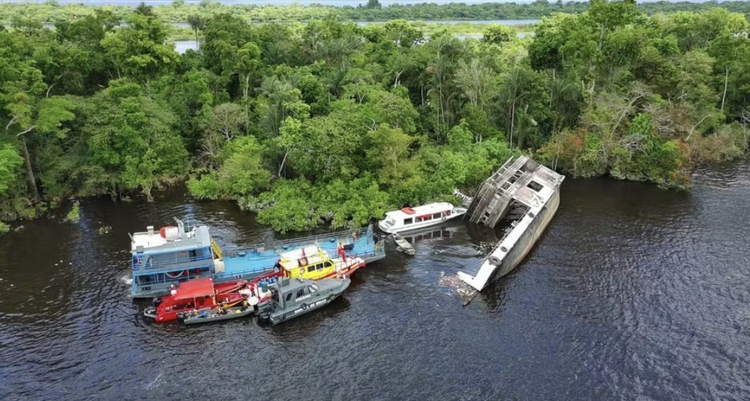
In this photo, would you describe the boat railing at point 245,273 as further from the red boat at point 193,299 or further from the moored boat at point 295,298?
the moored boat at point 295,298

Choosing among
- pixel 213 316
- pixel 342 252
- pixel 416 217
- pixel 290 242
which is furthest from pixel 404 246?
pixel 213 316

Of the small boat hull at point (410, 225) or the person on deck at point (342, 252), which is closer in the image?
the person on deck at point (342, 252)

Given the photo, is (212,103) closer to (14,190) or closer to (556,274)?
(14,190)

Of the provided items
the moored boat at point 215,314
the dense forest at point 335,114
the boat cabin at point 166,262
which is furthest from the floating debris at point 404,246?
the boat cabin at point 166,262

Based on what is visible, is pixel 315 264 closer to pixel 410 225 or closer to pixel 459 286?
pixel 459 286

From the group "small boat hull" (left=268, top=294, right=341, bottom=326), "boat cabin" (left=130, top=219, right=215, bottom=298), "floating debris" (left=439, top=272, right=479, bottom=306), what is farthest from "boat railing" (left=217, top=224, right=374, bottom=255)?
"small boat hull" (left=268, top=294, right=341, bottom=326)

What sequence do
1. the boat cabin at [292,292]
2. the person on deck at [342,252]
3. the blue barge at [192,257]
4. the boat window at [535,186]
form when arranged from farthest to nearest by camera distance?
1. the boat window at [535,186]
2. the person on deck at [342,252]
3. the blue barge at [192,257]
4. the boat cabin at [292,292]

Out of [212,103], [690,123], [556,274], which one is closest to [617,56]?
[690,123]

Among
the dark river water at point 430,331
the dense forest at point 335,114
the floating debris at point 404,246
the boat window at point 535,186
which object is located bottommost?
the dark river water at point 430,331
